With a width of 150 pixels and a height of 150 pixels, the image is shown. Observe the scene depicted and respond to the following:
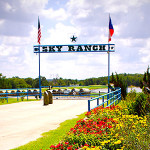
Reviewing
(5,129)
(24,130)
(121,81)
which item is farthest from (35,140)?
(121,81)

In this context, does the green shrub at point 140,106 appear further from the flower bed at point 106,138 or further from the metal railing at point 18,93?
the metal railing at point 18,93

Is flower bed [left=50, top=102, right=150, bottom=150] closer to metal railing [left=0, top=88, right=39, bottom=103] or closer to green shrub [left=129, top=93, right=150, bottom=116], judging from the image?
green shrub [left=129, top=93, right=150, bottom=116]

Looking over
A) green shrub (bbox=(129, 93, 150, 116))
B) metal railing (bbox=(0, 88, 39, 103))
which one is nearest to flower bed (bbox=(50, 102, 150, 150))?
green shrub (bbox=(129, 93, 150, 116))

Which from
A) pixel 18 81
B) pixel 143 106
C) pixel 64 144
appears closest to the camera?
pixel 64 144

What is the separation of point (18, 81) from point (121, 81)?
2721 inches

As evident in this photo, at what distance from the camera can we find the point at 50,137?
8062mm

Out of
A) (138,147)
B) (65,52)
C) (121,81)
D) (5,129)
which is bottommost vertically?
(5,129)

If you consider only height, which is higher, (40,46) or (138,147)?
(40,46)

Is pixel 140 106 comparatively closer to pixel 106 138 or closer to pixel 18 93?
pixel 106 138

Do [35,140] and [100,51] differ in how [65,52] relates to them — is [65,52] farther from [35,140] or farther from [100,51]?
[35,140]

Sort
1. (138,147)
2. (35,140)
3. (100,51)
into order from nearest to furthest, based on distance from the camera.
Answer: (138,147), (35,140), (100,51)

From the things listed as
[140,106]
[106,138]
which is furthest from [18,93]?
[106,138]

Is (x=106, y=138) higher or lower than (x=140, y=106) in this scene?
lower

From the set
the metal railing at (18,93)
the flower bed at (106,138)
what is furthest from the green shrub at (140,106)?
the metal railing at (18,93)
